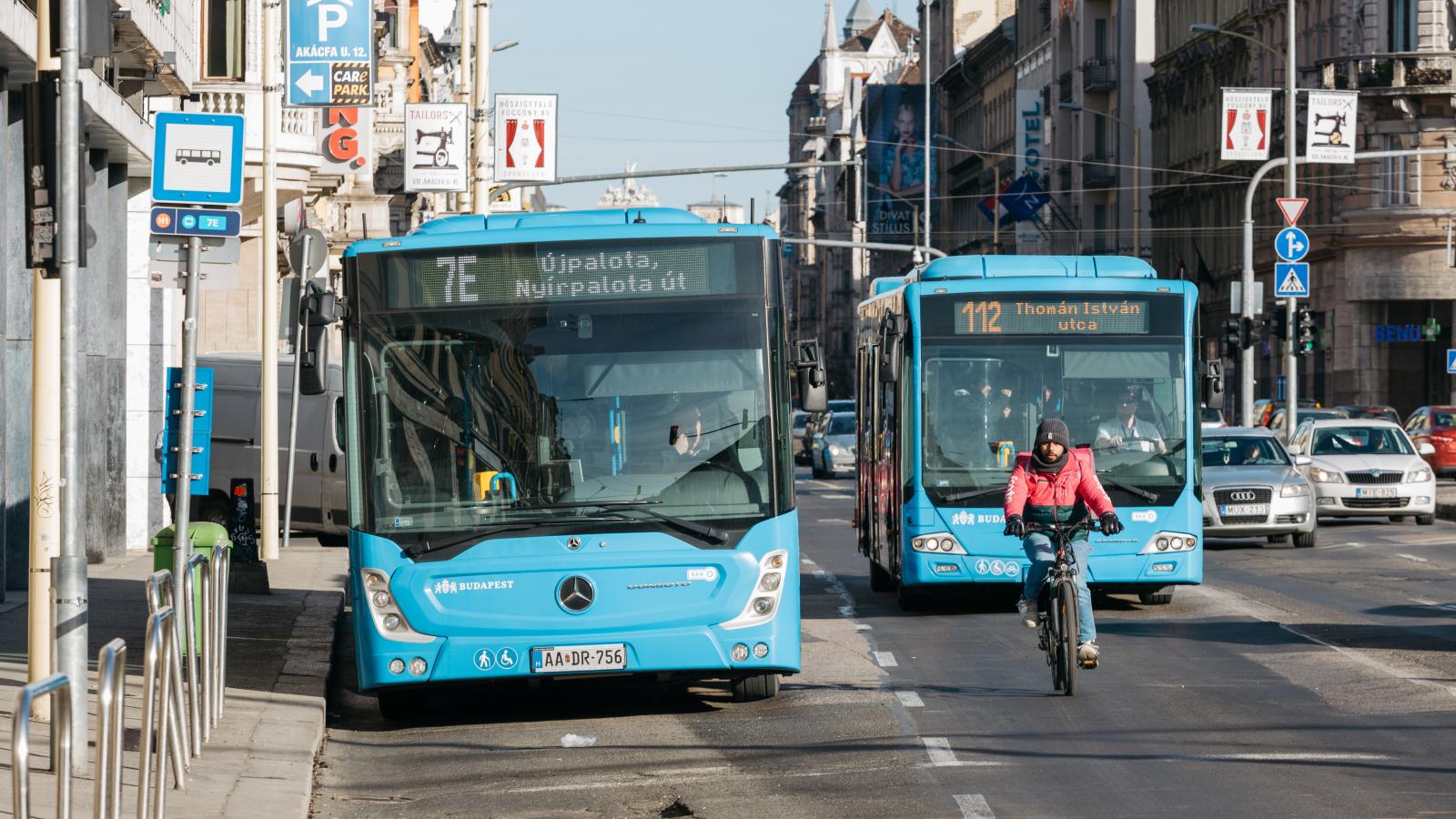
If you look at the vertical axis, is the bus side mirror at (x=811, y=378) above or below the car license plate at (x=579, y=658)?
above

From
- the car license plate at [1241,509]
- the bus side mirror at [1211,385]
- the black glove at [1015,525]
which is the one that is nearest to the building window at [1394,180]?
the car license plate at [1241,509]

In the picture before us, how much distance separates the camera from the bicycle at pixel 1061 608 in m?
13.9

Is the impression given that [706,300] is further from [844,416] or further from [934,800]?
[844,416]

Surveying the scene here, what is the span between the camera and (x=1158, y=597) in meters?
21.3

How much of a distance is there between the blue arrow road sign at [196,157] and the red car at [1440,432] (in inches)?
1640

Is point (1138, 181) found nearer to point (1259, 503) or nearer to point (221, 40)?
point (221, 40)

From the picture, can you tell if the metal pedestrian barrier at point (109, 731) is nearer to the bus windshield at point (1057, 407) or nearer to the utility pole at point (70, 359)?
the utility pole at point (70, 359)

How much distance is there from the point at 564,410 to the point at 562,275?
79 cm

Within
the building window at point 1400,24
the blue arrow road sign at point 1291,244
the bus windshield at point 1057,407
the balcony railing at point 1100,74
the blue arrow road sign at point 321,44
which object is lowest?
the bus windshield at point 1057,407

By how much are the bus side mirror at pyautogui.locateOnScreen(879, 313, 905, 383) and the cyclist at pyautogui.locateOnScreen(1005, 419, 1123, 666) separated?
16.5 feet

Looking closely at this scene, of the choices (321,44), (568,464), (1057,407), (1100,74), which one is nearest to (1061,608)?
(568,464)

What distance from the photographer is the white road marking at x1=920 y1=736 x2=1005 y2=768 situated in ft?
36.9

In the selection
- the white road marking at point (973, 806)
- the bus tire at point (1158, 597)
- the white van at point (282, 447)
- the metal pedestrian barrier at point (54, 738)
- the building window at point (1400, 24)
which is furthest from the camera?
the building window at point (1400, 24)

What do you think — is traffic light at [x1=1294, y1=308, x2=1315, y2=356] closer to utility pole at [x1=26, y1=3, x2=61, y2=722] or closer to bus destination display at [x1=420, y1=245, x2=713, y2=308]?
bus destination display at [x1=420, y1=245, x2=713, y2=308]
